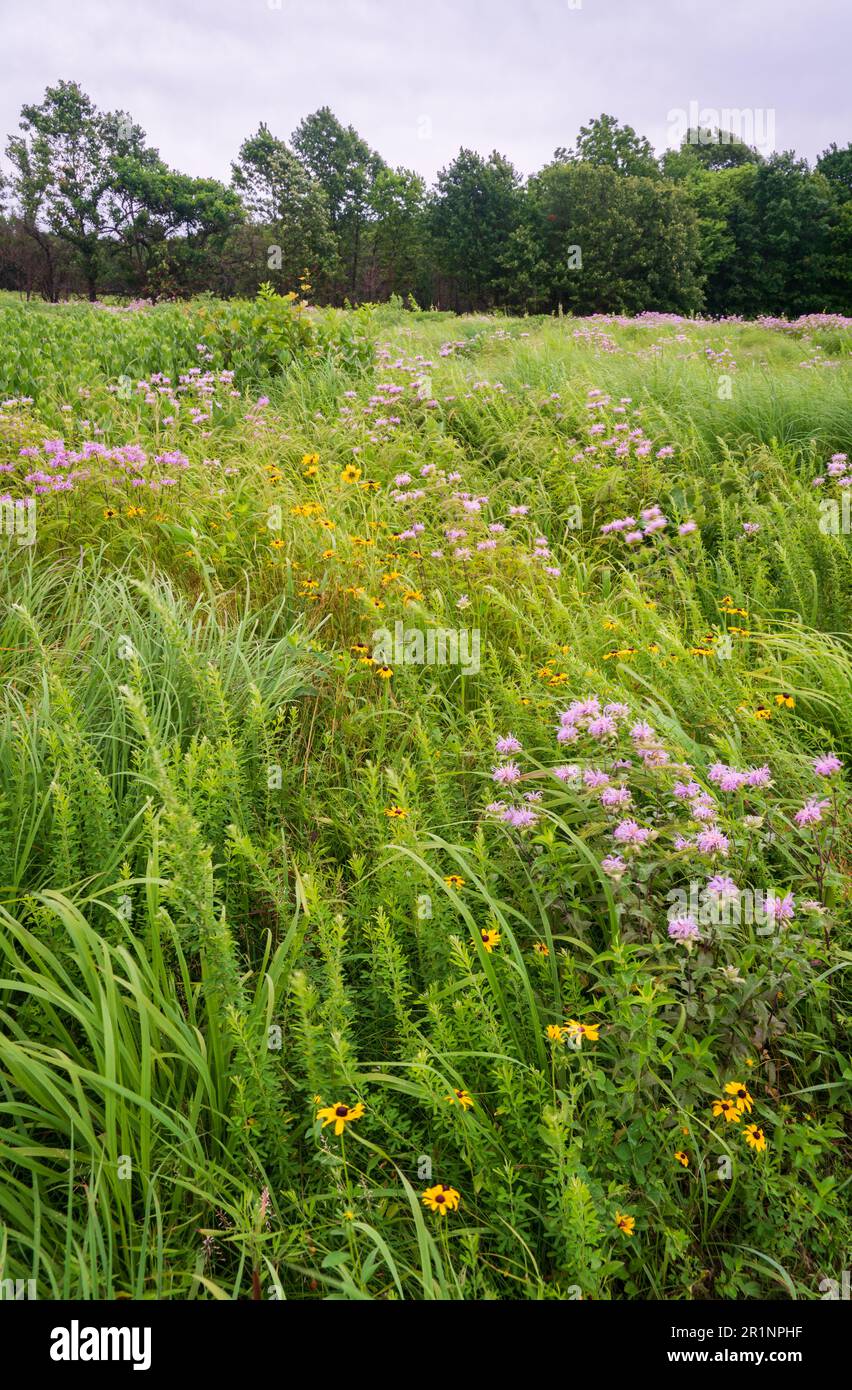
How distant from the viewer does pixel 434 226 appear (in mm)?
34062

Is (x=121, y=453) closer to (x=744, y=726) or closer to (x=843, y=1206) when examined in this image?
(x=744, y=726)

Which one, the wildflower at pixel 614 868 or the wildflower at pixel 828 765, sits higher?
the wildflower at pixel 828 765

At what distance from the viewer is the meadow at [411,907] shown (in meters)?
1.38

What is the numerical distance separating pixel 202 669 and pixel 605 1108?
1.67 metres

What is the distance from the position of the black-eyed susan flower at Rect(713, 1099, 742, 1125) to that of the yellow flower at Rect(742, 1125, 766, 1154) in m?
0.03

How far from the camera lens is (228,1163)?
4.88 feet

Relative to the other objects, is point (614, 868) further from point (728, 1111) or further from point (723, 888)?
point (728, 1111)

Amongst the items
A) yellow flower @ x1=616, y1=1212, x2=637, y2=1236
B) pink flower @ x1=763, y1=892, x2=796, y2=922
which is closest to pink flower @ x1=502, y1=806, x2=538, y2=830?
pink flower @ x1=763, y1=892, x2=796, y2=922

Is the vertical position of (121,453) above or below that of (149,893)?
above

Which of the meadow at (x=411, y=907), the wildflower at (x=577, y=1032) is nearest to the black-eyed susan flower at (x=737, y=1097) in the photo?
the meadow at (x=411, y=907)

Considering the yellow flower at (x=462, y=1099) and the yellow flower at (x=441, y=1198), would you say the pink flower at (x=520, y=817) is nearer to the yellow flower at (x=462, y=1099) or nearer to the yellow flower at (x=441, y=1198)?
the yellow flower at (x=462, y=1099)

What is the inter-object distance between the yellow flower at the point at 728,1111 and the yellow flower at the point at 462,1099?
0.46 meters
